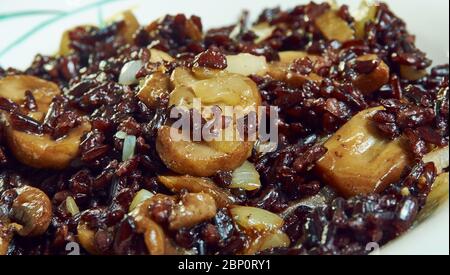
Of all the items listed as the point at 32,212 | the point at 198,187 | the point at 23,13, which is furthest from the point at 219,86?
the point at 23,13

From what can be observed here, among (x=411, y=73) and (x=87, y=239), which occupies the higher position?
(x=411, y=73)

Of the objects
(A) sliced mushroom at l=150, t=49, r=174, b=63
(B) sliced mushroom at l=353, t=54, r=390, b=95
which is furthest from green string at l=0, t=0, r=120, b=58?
(B) sliced mushroom at l=353, t=54, r=390, b=95

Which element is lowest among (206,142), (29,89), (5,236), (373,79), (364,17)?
(5,236)

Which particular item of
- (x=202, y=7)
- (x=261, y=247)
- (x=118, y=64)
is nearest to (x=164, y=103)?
(x=118, y=64)

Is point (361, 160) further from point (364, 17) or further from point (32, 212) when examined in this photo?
point (32, 212)

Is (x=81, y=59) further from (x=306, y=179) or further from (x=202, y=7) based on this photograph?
(x=306, y=179)

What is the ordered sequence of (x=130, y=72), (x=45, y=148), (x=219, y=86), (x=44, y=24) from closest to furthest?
(x=219, y=86) < (x=45, y=148) < (x=130, y=72) < (x=44, y=24)

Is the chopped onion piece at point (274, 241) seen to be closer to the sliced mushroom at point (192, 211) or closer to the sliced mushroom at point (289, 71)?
the sliced mushroom at point (192, 211)
